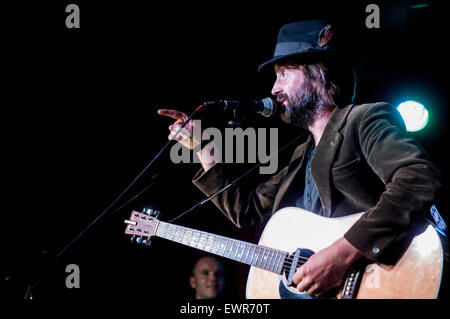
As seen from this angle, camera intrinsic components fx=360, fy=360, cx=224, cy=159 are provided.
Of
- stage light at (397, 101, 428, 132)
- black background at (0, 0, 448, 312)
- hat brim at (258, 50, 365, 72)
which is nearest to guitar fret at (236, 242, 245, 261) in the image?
black background at (0, 0, 448, 312)

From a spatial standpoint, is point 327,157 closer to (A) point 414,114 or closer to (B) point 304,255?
(B) point 304,255

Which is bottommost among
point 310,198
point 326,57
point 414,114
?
point 310,198

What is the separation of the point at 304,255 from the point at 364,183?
22.5 inches

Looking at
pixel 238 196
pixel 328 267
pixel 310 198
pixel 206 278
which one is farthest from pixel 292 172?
pixel 206 278

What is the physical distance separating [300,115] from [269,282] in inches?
47.3

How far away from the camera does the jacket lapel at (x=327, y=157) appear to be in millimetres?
2232

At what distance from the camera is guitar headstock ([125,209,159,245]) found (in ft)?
9.02

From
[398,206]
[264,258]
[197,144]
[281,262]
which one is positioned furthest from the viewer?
[197,144]

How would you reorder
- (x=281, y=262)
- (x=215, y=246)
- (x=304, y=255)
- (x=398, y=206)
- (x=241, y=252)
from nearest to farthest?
(x=398, y=206) → (x=304, y=255) → (x=281, y=262) → (x=241, y=252) → (x=215, y=246)

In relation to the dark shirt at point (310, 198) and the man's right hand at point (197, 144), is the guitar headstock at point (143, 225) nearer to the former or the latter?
the man's right hand at point (197, 144)

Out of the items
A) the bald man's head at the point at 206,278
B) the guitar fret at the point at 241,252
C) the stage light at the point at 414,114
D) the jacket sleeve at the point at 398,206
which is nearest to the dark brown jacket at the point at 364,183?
the jacket sleeve at the point at 398,206

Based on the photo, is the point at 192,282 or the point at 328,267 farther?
the point at 192,282

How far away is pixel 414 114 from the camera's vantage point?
4.00m

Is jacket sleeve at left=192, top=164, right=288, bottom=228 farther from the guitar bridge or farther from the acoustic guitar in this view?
the guitar bridge
